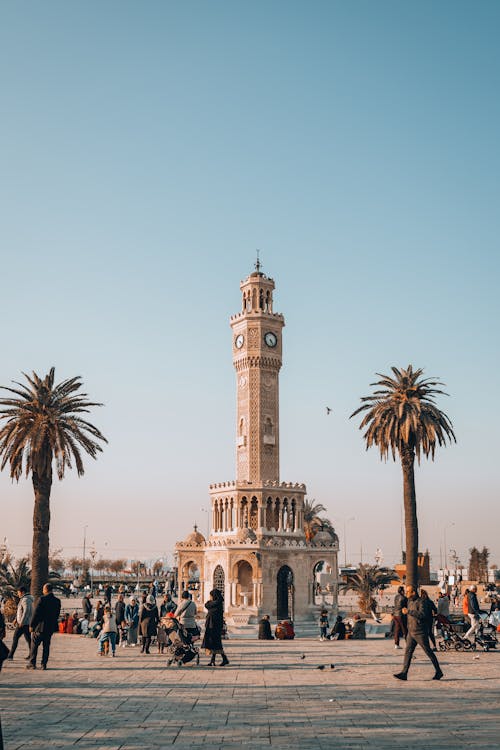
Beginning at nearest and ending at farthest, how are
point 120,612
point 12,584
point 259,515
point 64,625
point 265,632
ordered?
point 120,612
point 265,632
point 64,625
point 12,584
point 259,515

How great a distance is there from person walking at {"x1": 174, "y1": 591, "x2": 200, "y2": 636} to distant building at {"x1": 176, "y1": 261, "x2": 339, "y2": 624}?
32449mm

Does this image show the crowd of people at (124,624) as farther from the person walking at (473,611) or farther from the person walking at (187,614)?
the person walking at (473,611)

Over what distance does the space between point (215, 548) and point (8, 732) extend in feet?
146

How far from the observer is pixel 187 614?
20453mm

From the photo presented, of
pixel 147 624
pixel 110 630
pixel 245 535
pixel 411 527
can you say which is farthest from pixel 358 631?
pixel 245 535

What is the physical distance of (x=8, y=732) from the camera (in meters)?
11.1

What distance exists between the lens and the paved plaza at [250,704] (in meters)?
10.6

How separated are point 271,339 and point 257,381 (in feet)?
11.5

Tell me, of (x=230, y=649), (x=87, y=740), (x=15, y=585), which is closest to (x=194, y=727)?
(x=87, y=740)

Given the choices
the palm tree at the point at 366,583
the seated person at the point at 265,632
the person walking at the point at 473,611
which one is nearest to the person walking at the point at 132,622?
the seated person at the point at 265,632

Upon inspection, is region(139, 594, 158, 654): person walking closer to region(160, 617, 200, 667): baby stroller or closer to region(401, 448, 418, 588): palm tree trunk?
region(160, 617, 200, 667): baby stroller

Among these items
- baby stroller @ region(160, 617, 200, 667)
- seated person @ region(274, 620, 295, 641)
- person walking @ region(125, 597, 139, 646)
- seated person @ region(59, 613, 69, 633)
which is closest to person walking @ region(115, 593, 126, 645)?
person walking @ region(125, 597, 139, 646)

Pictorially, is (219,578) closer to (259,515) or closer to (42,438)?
(259,515)

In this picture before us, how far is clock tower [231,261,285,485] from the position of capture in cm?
5756
